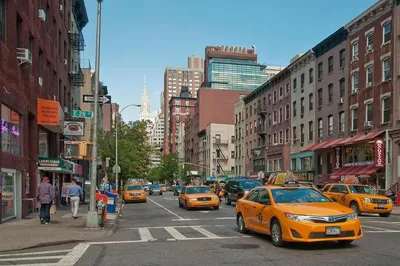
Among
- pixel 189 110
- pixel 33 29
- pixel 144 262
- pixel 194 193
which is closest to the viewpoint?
pixel 144 262

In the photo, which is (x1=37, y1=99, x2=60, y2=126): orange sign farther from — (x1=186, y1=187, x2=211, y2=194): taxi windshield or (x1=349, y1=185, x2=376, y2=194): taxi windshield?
(x1=349, y1=185, x2=376, y2=194): taxi windshield

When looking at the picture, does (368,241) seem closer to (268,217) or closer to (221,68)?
(268,217)

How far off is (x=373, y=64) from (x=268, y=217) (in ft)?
89.4

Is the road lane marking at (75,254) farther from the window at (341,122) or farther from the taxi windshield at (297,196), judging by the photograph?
the window at (341,122)

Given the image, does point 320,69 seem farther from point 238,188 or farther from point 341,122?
point 238,188

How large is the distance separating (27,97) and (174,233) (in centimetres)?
1090

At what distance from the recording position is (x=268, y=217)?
11.5m

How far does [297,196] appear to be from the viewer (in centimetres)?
1195

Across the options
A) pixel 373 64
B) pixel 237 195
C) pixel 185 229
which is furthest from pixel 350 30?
pixel 185 229

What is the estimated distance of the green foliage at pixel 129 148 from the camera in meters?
53.9

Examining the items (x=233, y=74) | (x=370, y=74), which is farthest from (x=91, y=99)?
(x=233, y=74)

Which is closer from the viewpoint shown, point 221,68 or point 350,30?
point 350,30

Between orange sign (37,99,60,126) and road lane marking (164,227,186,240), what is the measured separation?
10.5 metres

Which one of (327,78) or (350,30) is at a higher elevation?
(350,30)
